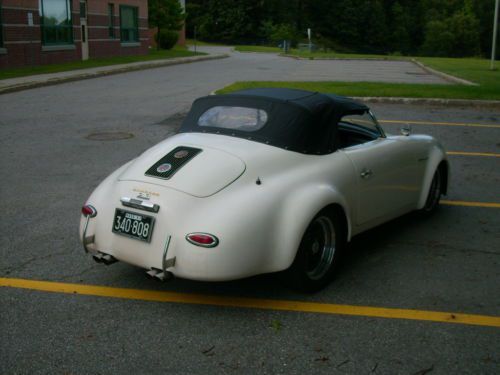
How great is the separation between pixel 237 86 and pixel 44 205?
453 inches

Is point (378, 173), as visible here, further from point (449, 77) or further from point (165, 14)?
point (165, 14)

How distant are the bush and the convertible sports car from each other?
42343 mm

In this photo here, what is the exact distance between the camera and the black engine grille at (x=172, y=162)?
441 centimetres

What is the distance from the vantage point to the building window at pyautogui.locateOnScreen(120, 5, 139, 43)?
122 feet

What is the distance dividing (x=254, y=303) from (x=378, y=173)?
5.66 ft

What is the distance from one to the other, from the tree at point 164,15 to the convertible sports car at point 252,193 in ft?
134

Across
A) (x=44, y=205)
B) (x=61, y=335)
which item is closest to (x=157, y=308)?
(x=61, y=335)

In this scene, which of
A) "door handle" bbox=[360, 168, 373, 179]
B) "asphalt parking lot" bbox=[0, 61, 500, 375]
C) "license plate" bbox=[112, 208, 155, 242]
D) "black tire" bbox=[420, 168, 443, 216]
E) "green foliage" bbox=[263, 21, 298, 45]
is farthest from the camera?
"green foliage" bbox=[263, 21, 298, 45]

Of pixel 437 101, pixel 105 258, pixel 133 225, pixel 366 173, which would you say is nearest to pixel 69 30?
pixel 437 101

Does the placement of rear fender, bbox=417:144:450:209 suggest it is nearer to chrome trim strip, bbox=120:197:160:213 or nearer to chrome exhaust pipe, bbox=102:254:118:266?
chrome trim strip, bbox=120:197:160:213

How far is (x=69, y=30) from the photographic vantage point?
99.2 feet

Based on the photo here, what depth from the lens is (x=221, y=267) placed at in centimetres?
398

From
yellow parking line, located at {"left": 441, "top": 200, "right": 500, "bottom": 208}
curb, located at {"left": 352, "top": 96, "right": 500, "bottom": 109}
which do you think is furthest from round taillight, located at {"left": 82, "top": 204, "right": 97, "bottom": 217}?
curb, located at {"left": 352, "top": 96, "right": 500, "bottom": 109}

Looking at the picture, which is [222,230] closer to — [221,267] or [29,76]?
[221,267]
